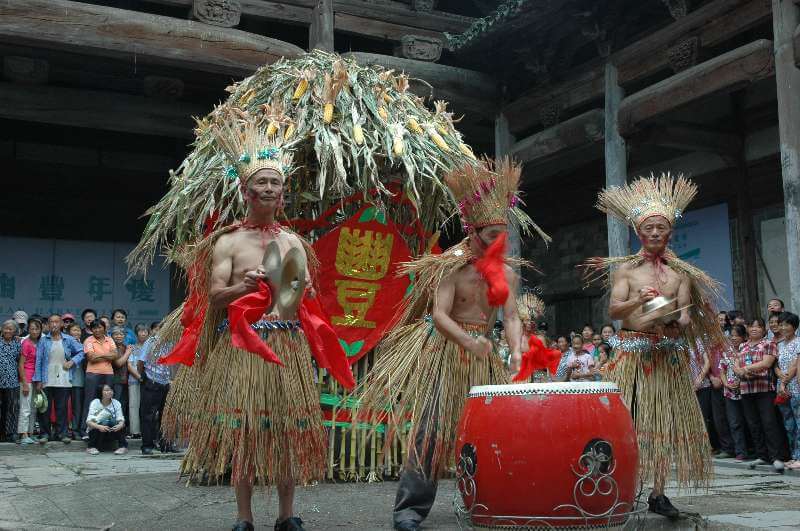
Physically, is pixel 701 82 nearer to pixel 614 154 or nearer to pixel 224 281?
pixel 614 154

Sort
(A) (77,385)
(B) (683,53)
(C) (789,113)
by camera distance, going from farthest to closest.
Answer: (A) (77,385) < (B) (683,53) < (C) (789,113)

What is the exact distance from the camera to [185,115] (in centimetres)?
1274

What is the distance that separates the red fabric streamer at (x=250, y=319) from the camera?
3.93 m

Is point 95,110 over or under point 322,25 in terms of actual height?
under

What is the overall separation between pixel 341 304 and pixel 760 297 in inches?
290

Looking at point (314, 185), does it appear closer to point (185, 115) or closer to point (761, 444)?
point (761, 444)

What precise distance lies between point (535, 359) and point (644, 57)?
7.16 m

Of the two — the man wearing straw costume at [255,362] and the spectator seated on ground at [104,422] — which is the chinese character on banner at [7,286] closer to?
the spectator seated on ground at [104,422]

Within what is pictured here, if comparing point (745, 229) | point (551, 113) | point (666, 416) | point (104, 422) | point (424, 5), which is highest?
point (424, 5)

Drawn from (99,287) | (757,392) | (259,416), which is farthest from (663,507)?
(99,287)

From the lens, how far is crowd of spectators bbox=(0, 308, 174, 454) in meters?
9.59

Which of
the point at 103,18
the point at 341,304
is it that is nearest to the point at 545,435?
the point at 341,304

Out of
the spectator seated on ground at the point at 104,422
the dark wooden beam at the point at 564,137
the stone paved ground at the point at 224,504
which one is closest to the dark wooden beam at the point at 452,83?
the dark wooden beam at the point at 564,137

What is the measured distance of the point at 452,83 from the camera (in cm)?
1208
